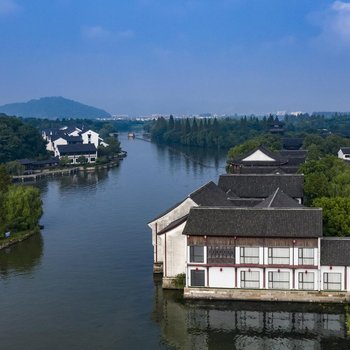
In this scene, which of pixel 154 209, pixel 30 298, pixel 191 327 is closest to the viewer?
pixel 191 327

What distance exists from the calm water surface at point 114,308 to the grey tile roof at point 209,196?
10.9 ft

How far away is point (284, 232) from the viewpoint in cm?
1734

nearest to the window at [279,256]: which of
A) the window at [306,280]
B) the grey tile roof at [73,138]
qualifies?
the window at [306,280]

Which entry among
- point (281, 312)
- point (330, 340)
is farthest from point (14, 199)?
point (330, 340)

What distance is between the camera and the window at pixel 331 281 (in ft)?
56.7

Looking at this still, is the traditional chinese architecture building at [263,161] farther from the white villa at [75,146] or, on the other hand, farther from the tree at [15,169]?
the white villa at [75,146]

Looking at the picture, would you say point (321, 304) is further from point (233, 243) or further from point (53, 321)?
point (53, 321)

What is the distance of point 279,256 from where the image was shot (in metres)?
17.5

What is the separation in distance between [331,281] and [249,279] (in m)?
2.56

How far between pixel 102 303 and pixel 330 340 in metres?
7.34

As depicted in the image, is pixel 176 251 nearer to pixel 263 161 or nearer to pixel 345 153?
pixel 263 161

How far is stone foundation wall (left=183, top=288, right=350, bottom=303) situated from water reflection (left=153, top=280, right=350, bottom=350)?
0.22 metres

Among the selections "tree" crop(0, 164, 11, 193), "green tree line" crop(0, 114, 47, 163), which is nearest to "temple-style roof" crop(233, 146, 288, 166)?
"tree" crop(0, 164, 11, 193)

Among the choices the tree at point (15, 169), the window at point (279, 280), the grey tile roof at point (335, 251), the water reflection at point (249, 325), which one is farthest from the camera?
the tree at point (15, 169)
